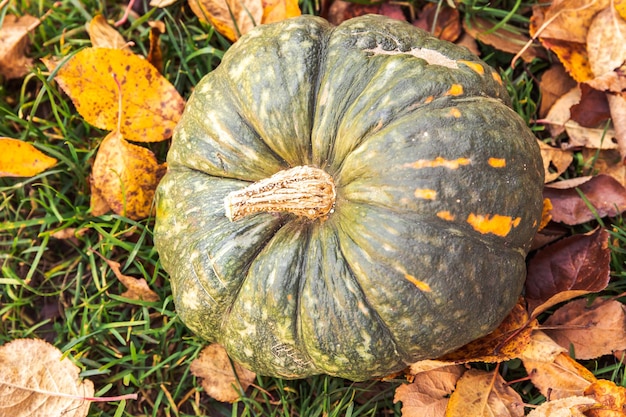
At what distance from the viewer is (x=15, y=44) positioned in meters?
3.93

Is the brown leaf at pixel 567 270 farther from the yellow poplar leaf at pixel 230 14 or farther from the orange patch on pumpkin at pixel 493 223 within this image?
the yellow poplar leaf at pixel 230 14

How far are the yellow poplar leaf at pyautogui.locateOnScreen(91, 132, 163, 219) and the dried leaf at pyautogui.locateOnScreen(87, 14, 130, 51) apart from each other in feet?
2.01

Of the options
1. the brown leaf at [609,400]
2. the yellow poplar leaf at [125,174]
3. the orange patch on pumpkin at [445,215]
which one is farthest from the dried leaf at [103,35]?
the brown leaf at [609,400]

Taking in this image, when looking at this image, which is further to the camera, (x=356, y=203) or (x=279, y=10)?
(x=279, y=10)

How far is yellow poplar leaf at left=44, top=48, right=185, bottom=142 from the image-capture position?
365 cm

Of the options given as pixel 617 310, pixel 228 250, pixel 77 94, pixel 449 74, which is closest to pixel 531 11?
pixel 449 74

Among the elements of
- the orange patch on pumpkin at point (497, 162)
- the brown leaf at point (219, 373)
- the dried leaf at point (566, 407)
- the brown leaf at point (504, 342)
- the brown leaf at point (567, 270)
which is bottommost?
the brown leaf at point (219, 373)

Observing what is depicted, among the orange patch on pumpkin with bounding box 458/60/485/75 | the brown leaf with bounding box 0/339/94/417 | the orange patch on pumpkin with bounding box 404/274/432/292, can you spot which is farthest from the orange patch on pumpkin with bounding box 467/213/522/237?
the brown leaf with bounding box 0/339/94/417

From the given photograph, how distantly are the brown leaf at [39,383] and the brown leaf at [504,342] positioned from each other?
190 cm

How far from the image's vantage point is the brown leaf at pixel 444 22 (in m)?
3.88

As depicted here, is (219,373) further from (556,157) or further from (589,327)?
(556,157)

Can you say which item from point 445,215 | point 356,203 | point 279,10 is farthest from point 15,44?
point 445,215

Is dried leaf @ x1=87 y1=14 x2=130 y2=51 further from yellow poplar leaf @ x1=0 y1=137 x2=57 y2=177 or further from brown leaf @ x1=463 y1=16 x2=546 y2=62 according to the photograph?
brown leaf @ x1=463 y1=16 x2=546 y2=62

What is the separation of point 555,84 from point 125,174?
248 centimetres
